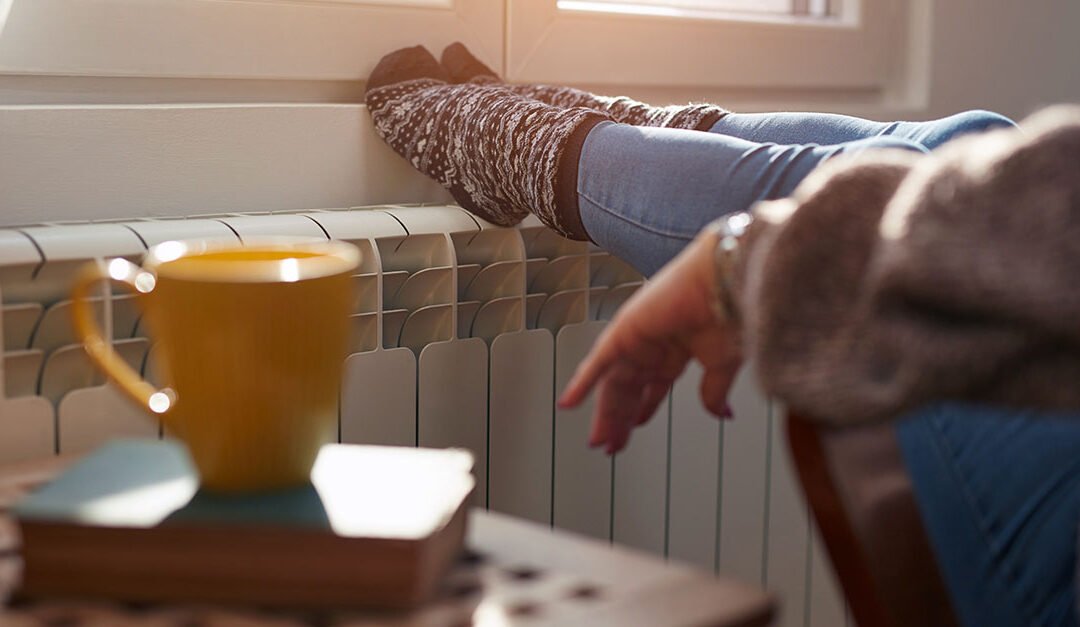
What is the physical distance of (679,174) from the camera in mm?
852

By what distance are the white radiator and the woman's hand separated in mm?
411

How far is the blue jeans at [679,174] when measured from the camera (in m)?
0.79

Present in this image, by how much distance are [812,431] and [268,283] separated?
0.22 m

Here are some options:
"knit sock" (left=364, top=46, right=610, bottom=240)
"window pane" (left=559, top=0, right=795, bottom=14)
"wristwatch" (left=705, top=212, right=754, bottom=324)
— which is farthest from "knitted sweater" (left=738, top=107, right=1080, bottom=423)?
"window pane" (left=559, top=0, right=795, bottom=14)

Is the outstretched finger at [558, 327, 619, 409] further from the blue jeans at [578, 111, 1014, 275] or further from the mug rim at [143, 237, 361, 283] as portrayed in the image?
the blue jeans at [578, 111, 1014, 275]

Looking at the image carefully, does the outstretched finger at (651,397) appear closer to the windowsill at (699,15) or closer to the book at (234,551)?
the book at (234,551)

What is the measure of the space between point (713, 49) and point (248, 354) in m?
1.12

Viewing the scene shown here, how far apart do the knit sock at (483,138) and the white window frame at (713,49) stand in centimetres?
15

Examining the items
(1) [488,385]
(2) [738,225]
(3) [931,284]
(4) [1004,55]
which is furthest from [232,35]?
(4) [1004,55]

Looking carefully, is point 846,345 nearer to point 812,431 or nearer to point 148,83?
point 812,431

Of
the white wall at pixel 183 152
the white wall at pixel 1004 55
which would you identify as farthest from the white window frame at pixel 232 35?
the white wall at pixel 1004 55

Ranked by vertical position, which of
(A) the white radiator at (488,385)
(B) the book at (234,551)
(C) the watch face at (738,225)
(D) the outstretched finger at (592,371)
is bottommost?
(A) the white radiator at (488,385)

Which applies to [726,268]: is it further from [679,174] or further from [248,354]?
[679,174]

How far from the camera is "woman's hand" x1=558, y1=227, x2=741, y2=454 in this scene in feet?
1.72
